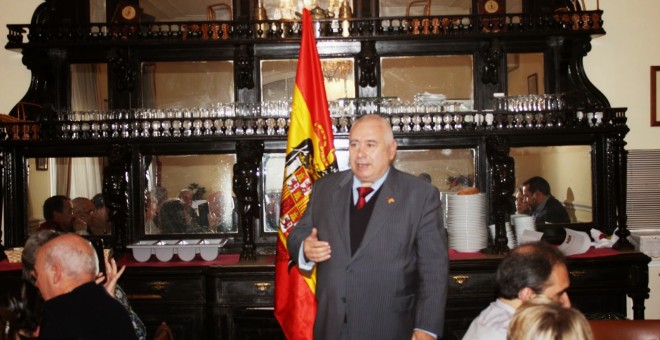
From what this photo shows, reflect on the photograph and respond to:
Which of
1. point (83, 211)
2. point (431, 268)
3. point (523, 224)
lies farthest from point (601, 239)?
point (83, 211)

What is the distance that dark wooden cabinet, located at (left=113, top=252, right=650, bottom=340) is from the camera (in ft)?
13.9

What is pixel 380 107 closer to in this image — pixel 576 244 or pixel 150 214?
pixel 576 244

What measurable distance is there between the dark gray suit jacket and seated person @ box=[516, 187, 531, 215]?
→ 7.24 ft

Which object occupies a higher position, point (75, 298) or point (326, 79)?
point (326, 79)

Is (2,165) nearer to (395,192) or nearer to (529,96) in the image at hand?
(395,192)

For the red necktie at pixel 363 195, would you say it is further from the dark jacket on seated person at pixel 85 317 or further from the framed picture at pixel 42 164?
the framed picture at pixel 42 164

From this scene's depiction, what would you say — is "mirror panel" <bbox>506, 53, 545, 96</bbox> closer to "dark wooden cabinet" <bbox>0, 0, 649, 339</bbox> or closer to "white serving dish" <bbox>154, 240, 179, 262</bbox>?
"dark wooden cabinet" <bbox>0, 0, 649, 339</bbox>

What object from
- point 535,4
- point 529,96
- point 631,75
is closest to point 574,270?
point 529,96

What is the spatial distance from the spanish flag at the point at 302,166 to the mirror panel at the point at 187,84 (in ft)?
3.49

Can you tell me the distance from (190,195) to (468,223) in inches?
79.2

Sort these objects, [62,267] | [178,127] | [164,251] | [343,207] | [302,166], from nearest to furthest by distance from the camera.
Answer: [62,267], [343,207], [302,166], [164,251], [178,127]

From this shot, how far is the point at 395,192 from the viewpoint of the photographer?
2781 mm

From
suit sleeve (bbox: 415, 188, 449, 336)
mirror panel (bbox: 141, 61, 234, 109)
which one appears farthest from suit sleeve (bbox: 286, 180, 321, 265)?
mirror panel (bbox: 141, 61, 234, 109)

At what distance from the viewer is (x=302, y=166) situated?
12.9ft
